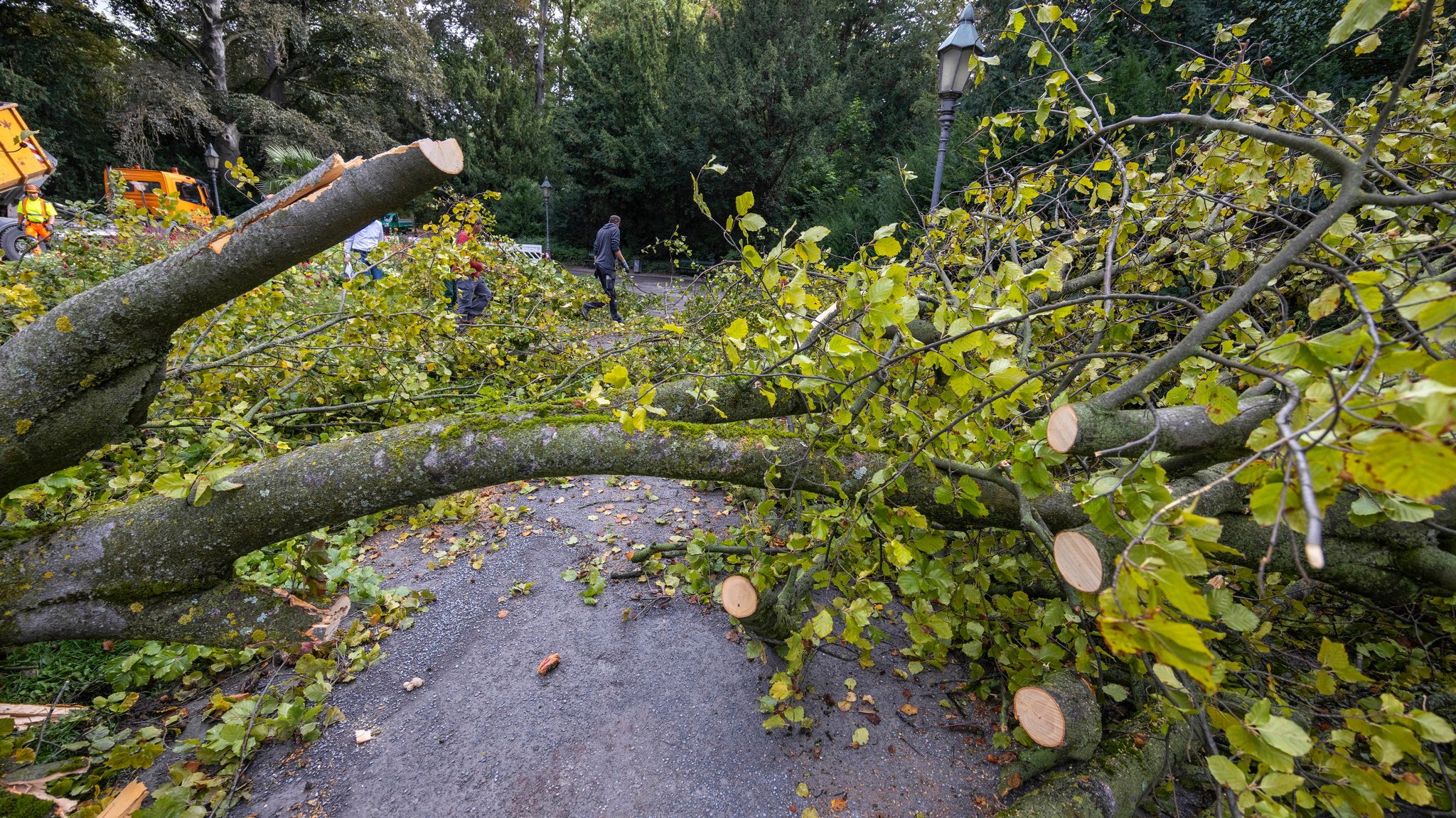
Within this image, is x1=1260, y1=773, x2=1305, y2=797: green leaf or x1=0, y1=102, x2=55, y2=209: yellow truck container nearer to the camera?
x1=1260, y1=773, x2=1305, y2=797: green leaf

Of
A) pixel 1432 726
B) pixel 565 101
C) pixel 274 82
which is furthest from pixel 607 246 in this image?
pixel 274 82

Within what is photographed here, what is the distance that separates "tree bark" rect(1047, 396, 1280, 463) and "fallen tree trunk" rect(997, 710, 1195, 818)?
0.82m

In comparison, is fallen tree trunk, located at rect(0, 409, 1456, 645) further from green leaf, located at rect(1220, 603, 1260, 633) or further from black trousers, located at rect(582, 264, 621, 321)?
black trousers, located at rect(582, 264, 621, 321)

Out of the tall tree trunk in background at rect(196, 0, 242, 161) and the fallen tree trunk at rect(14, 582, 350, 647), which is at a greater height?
the tall tree trunk in background at rect(196, 0, 242, 161)

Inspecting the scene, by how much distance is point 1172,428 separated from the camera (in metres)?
1.51

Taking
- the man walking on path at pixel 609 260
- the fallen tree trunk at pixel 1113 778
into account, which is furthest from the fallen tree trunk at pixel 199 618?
the man walking on path at pixel 609 260

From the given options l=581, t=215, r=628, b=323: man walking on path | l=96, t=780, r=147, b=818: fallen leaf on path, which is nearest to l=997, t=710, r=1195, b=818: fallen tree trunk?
l=96, t=780, r=147, b=818: fallen leaf on path

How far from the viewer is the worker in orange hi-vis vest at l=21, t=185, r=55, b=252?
7.73 meters

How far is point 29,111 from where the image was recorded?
18266mm

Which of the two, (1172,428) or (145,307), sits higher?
(145,307)

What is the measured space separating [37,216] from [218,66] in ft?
40.7

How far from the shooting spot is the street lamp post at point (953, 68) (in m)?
4.62

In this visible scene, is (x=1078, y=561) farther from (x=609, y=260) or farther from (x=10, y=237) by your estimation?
(x=10, y=237)

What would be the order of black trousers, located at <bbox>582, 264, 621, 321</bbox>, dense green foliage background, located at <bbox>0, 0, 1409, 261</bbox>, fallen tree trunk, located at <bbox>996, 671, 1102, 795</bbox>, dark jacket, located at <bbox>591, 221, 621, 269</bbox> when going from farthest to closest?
1. dense green foliage background, located at <bbox>0, 0, 1409, 261</bbox>
2. black trousers, located at <bbox>582, 264, 621, 321</bbox>
3. dark jacket, located at <bbox>591, 221, 621, 269</bbox>
4. fallen tree trunk, located at <bbox>996, 671, 1102, 795</bbox>
